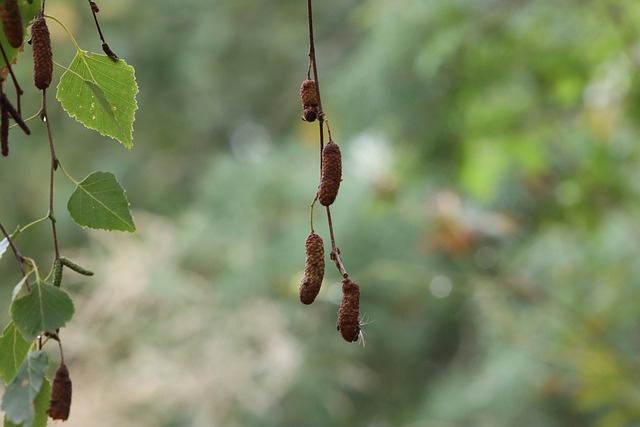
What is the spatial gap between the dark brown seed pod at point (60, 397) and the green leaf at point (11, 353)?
0.05m

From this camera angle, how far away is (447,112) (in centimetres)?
178

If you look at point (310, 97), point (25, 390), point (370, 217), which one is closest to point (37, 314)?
point (25, 390)

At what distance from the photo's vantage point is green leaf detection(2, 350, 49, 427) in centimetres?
37

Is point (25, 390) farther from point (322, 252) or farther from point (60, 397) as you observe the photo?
point (322, 252)

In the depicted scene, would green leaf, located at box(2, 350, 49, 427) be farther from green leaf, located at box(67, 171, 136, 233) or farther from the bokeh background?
the bokeh background

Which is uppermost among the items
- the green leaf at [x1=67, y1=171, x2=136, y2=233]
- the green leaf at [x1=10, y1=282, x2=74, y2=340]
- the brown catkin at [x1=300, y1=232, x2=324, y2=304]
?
the green leaf at [x1=67, y1=171, x2=136, y2=233]

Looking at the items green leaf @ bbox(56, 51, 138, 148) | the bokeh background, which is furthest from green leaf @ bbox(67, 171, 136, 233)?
the bokeh background

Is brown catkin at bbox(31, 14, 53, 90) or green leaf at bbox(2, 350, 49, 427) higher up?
brown catkin at bbox(31, 14, 53, 90)

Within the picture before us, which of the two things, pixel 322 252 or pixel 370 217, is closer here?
pixel 322 252

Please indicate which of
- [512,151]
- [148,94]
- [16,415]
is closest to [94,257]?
[148,94]

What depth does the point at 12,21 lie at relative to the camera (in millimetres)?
367

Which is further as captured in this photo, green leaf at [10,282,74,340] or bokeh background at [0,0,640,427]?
bokeh background at [0,0,640,427]

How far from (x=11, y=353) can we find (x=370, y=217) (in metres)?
1.62

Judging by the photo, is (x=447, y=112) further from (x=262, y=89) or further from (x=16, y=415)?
(x=262, y=89)
